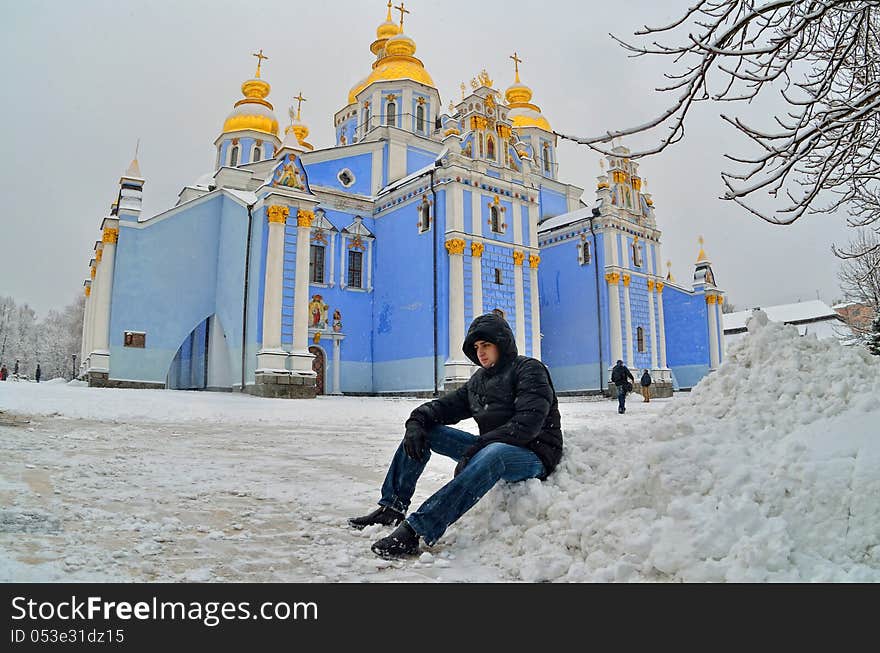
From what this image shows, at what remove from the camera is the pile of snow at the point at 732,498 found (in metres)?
2.42

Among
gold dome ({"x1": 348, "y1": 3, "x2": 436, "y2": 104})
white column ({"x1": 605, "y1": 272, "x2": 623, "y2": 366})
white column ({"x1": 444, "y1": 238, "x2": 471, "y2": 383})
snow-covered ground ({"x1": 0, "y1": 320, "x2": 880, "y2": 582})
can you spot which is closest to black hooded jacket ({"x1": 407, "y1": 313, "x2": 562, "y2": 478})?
snow-covered ground ({"x1": 0, "y1": 320, "x2": 880, "y2": 582})

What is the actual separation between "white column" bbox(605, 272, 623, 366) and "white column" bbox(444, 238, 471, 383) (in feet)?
29.1

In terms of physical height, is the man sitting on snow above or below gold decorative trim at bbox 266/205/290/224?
below

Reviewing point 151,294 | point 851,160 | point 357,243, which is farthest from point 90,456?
point 357,243

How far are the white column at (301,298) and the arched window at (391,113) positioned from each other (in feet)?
35.8

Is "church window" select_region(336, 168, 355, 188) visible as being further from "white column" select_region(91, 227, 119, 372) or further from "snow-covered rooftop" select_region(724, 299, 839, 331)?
"snow-covered rooftop" select_region(724, 299, 839, 331)

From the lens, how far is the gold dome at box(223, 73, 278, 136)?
105 ft

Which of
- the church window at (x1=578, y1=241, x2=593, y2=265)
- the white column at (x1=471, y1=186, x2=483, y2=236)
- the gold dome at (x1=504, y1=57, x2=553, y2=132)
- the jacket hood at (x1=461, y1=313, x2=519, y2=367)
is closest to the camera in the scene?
the jacket hood at (x1=461, y1=313, x2=519, y2=367)

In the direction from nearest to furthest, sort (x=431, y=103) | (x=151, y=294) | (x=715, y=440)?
(x=715, y=440) < (x=151, y=294) < (x=431, y=103)

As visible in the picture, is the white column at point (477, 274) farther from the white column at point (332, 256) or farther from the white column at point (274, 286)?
the white column at point (274, 286)

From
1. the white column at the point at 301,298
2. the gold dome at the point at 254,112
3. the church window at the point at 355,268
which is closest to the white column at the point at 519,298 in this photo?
the church window at the point at 355,268

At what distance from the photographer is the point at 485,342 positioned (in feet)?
12.5
